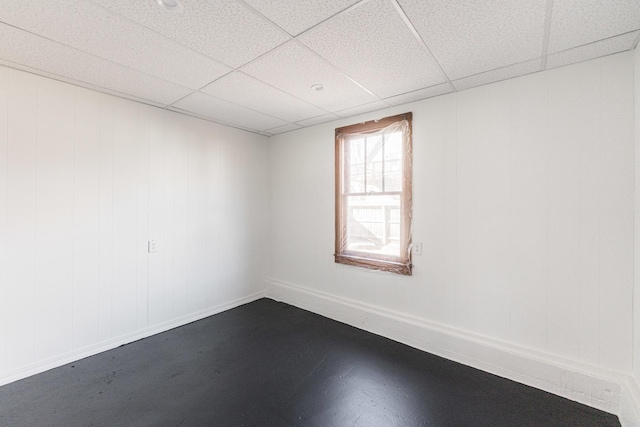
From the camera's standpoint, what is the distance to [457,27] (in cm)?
169

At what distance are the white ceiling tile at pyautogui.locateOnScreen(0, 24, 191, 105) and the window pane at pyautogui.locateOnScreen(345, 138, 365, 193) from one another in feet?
6.16

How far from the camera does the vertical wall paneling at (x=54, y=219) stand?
236 centimetres

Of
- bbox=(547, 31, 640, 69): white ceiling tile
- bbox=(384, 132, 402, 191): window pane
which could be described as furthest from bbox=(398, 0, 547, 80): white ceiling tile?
bbox=(384, 132, 402, 191): window pane

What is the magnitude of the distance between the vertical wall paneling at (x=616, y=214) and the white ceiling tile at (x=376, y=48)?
1156 mm

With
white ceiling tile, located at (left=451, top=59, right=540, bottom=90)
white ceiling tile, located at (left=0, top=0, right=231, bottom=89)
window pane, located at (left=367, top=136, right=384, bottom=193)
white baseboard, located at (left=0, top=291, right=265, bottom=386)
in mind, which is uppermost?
white ceiling tile, located at (left=451, top=59, right=540, bottom=90)

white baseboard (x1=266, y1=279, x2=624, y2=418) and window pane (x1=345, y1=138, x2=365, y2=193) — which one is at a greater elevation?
window pane (x1=345, y1=138, x2=365, y2=193)

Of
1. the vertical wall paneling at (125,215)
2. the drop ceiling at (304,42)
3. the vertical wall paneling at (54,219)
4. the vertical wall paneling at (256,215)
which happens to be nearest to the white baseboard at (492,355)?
the vertical wall paneling at (256,215)

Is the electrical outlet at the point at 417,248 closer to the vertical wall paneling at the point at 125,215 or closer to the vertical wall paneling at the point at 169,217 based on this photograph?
the vertical wall paneling at the point at 169,217

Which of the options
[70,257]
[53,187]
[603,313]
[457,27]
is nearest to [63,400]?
[70,257]

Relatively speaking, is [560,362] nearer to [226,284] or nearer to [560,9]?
[560,9]

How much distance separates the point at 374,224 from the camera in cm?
326

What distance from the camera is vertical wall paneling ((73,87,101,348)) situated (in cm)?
256

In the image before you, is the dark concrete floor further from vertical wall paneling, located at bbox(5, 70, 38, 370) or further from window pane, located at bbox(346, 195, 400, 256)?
window pane, located at bbox(346, 195, 400, 256)

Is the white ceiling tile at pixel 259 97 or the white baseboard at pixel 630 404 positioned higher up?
the white ceiling tile at pixel 259 97
